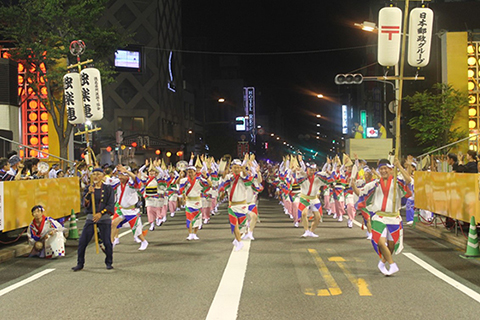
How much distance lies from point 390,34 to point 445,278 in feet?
17.9

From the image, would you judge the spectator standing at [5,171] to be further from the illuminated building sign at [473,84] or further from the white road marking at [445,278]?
the illuminated building sign at [473,84]

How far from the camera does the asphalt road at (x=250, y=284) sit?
6.10 m

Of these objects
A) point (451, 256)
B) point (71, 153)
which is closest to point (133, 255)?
point (451, 256)

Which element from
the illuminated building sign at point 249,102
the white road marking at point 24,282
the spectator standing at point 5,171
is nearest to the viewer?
the white road marking at point 24,282

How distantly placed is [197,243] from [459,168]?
6433 mm

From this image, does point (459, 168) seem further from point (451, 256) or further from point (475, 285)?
point (475, 285)

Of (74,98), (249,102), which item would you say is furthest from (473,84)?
(249,102)

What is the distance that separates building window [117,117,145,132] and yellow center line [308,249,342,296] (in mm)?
45727

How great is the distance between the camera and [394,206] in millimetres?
8250

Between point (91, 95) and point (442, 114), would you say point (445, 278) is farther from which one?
point (442, 114)

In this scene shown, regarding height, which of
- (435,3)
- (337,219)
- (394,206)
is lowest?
(337,219)

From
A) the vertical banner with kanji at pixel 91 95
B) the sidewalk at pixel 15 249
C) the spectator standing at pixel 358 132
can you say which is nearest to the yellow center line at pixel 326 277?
the sidewalk at pixel 15 249

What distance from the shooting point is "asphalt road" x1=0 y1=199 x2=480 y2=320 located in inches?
240

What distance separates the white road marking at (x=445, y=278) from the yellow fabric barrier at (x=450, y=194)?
5.46 ft
